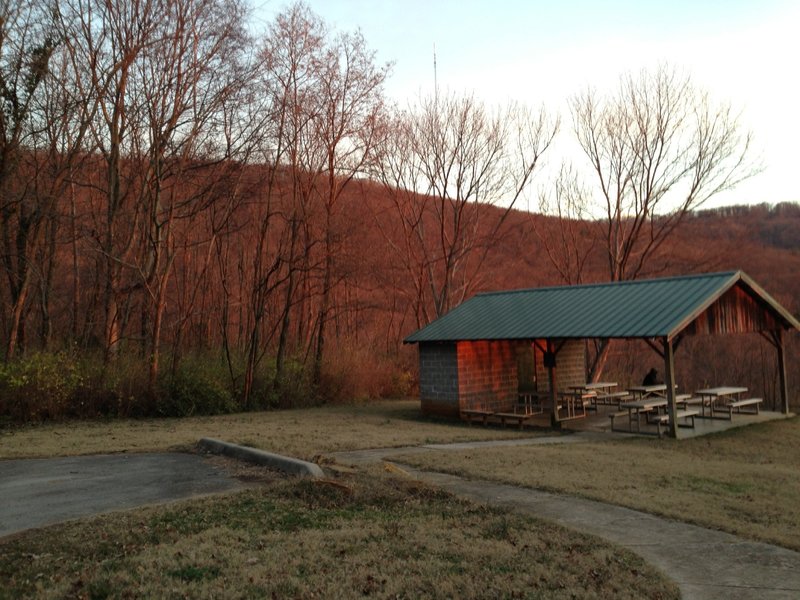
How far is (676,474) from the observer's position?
9.93m

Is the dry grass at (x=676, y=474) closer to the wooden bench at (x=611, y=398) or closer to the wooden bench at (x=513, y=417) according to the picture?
the wooden bench at (x=513, y=417)

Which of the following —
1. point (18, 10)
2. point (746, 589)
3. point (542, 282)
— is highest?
point (18, 10)

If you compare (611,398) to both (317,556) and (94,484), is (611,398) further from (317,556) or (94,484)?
(317,556)

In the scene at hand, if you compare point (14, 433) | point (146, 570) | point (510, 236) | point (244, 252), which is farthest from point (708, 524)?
point (510, 236)

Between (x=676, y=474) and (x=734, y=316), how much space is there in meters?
8.58

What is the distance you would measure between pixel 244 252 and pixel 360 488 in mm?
22650

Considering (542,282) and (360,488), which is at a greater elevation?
(542,282)

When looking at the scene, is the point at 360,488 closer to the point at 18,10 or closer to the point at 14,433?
the point at 14,433

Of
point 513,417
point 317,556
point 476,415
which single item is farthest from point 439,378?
point 317,556

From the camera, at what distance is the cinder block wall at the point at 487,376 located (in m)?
18.4

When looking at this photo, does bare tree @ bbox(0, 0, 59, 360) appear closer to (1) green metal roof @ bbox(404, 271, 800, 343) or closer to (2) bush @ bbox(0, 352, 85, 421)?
(2) bush @ bbox(0, 352, 85, 421)

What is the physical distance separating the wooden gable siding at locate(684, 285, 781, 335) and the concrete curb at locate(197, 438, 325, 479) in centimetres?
997

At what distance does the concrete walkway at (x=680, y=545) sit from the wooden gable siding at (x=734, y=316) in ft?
29.7

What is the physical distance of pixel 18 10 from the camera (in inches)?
698
